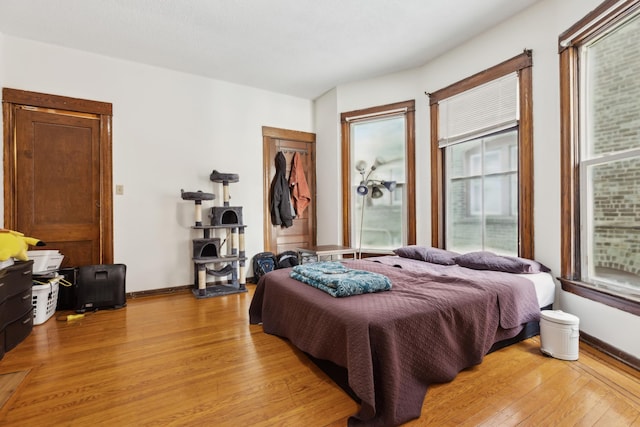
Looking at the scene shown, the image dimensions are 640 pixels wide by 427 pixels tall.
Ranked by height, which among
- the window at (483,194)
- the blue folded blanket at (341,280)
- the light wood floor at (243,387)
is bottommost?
the light wood floor at (243,387)

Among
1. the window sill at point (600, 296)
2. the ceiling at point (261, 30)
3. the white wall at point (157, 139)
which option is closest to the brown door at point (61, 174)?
the white wall at point (157, 139)

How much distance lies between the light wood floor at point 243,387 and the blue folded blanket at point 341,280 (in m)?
0.49

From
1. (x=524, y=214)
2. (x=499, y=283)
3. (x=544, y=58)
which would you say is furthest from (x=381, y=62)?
(x=499, y=283)

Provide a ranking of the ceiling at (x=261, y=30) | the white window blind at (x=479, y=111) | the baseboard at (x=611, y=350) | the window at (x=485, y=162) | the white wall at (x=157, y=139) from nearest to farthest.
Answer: the baseboard at (x=611, y=350) → the ceiling at (x=261, y=30) → the window at (x=485, y=162) → the white window blind at (x=479, y=111) → the white wall at (x=157, y=139)

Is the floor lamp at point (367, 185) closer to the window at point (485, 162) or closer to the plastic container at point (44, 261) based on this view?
the window at point (485, 162)

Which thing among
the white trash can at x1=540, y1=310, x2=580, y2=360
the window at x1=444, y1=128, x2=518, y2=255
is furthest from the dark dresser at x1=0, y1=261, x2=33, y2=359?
the window at x1=444, y1=128, x2=518, y2=255

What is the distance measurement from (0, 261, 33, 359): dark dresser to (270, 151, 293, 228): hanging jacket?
8.52 ft

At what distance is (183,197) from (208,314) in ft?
4.63

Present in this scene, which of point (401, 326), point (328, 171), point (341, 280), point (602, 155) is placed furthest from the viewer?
point (328, 171)

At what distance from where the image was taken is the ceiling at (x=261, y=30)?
104 inches

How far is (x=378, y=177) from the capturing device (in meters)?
4.14

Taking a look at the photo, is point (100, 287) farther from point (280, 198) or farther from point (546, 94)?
point (546, 94)

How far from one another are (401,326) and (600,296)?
1.62m

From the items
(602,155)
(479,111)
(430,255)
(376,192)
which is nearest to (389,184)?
(376,192)
